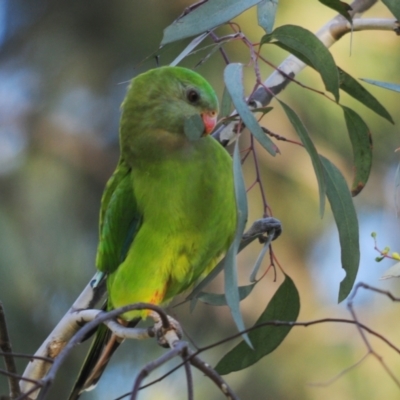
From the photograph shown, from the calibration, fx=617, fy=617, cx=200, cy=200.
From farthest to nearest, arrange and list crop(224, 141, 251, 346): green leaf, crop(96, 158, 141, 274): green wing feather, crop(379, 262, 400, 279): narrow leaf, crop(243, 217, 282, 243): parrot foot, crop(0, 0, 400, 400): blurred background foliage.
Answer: crop(0, 0, 400, 400): blurred background foliage, crop(96, 158, 141, 274): green wing feather, crop(243, 217, 282, 243): parrot foot, crop(379, 262, 400, 279): narrow leaf, crop(224, 141, 251, 346): green leaf

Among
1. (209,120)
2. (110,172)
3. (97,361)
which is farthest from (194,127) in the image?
(110,172)

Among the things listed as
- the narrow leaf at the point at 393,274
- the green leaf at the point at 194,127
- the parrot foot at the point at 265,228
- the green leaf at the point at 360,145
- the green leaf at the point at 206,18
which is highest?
the green leaf at the point at 206,18

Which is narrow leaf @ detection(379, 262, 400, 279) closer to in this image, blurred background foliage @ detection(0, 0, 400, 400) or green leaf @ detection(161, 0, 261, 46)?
green leaf @ detection(161, 0, 261, 46)

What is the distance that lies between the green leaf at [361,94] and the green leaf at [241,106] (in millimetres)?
354

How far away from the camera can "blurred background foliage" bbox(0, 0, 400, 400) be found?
10.6 feet

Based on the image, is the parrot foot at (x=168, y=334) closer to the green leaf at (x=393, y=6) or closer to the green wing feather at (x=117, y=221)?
the green wing feather at (x=117, y=221)

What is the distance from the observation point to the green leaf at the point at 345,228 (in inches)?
51.4

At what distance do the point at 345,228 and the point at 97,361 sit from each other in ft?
2.85

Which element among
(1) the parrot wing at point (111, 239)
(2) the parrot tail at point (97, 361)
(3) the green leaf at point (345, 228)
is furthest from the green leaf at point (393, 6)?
(2) the parrot tail at point (97, 361)

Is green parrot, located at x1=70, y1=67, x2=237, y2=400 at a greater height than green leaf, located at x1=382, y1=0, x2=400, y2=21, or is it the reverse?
green leaf, located at x1=382, y1=0, x2=400, y2=21

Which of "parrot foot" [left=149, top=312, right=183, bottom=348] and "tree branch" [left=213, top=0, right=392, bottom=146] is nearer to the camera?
"parrot foot" [left=149, top=312, right=183, bottom=348]

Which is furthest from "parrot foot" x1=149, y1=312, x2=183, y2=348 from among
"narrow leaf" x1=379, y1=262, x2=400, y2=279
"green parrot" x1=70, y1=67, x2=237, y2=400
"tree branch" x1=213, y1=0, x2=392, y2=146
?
"tree branch" x1=213, y1=0, x2=392, y2=146

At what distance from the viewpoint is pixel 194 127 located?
1.43 meters

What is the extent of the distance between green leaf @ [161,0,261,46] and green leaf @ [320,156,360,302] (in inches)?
16.0
